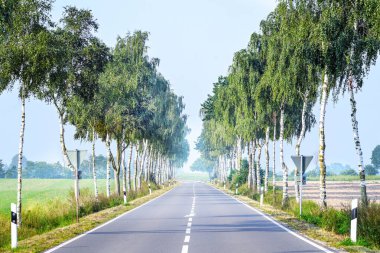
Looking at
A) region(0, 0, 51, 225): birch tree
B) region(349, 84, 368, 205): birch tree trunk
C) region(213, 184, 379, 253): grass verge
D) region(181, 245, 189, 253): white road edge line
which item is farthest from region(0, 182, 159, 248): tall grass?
region(349, 84, 368, 205): birch tree trunk

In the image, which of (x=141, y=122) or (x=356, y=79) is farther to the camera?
(x=141, y=122)

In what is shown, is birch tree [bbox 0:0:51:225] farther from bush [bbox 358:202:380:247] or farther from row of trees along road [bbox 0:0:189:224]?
bush [bbox 358:202:380:247]

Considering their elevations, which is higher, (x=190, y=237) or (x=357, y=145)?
(x=357, y=145)

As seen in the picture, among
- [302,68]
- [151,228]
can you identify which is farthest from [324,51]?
[151,228]

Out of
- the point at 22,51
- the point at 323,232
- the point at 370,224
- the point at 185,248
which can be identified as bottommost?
the point at 323,232

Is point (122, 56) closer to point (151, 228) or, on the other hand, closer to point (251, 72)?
point (251, 72)

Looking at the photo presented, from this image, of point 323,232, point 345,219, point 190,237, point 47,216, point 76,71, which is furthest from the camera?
point 76,71

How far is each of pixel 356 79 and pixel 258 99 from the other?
14.9 m

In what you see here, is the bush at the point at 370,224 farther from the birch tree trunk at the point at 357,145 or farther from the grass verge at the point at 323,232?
the birch tree trunk at the point at 357,145

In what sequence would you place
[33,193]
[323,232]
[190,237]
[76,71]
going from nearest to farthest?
1. [190,237]
2. [323,232]
3. [76,71]
4. [33,193]

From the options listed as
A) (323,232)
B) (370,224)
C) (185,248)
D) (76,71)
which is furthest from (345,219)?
(76,71)

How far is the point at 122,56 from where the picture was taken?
46.0 metres

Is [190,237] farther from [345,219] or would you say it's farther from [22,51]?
[22,51]

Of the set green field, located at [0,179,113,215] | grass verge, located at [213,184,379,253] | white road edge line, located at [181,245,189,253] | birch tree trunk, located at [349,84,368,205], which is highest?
birch tree trunk, located at [349,84,368,205]
